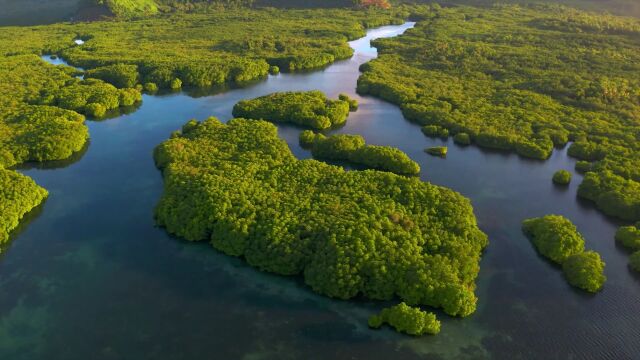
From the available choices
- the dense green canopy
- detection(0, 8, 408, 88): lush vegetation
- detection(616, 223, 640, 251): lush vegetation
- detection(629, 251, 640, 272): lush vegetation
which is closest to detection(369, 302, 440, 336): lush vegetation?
the dense green canopy

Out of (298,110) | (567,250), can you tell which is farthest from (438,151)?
(567,250)

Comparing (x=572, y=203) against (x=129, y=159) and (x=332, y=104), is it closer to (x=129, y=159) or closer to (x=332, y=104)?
(x=332, y=104)

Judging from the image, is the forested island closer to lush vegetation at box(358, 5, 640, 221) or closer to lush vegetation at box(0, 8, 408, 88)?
lush vegetation at box(358, 5, 640, 221)

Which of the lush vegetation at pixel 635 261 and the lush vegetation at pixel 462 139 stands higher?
the lush vegetation at pixel 462 139

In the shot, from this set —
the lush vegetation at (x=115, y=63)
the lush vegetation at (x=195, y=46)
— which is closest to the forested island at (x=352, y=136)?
the lush vegetation at (x=115, y=63)

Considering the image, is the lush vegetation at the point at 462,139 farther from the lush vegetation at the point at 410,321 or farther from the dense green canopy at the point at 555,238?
the lush vegetation at the point at 410,321

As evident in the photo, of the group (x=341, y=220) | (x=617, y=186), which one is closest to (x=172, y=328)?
(x=341, y=220)

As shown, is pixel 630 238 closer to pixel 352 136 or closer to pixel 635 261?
pixel 635 261
